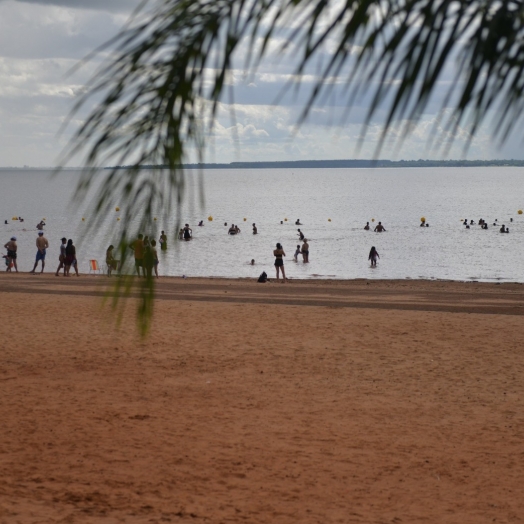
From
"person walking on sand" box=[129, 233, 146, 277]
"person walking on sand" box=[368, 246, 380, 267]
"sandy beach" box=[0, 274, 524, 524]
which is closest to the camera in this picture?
"person walking on sand" box=[129, 233, 146, 277]

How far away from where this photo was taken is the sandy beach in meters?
7.92

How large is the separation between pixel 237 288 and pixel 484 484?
19.9 metres

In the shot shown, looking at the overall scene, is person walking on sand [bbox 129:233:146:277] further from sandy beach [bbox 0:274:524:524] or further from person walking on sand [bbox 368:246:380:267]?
person walking on sand [bbox 368:246:380:267]

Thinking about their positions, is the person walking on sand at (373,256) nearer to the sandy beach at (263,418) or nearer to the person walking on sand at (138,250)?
the sandy beach at (263,418)

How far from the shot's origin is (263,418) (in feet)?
35.8

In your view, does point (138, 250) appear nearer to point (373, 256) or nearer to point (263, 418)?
point (263, 418)

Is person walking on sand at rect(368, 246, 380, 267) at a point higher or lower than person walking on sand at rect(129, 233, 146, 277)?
higher

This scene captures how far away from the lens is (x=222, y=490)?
8.27m

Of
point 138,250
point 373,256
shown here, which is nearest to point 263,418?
point 138,250

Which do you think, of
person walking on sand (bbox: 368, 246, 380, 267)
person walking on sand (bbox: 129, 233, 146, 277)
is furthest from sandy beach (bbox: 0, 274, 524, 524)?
person walking on sand (bbox: 368, 246, 380, 267)

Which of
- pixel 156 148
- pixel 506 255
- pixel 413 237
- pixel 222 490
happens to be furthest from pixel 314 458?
pixel 413 237

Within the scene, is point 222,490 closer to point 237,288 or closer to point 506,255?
point 237,288

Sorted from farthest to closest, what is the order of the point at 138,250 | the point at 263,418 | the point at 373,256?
the point at 373,256
the point at 263,418
the point at 138,250

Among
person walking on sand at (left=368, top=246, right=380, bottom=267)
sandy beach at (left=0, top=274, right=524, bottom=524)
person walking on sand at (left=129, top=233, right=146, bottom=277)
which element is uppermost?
person walking on sand at (left=368, top=246, right=380, bottom=267)
